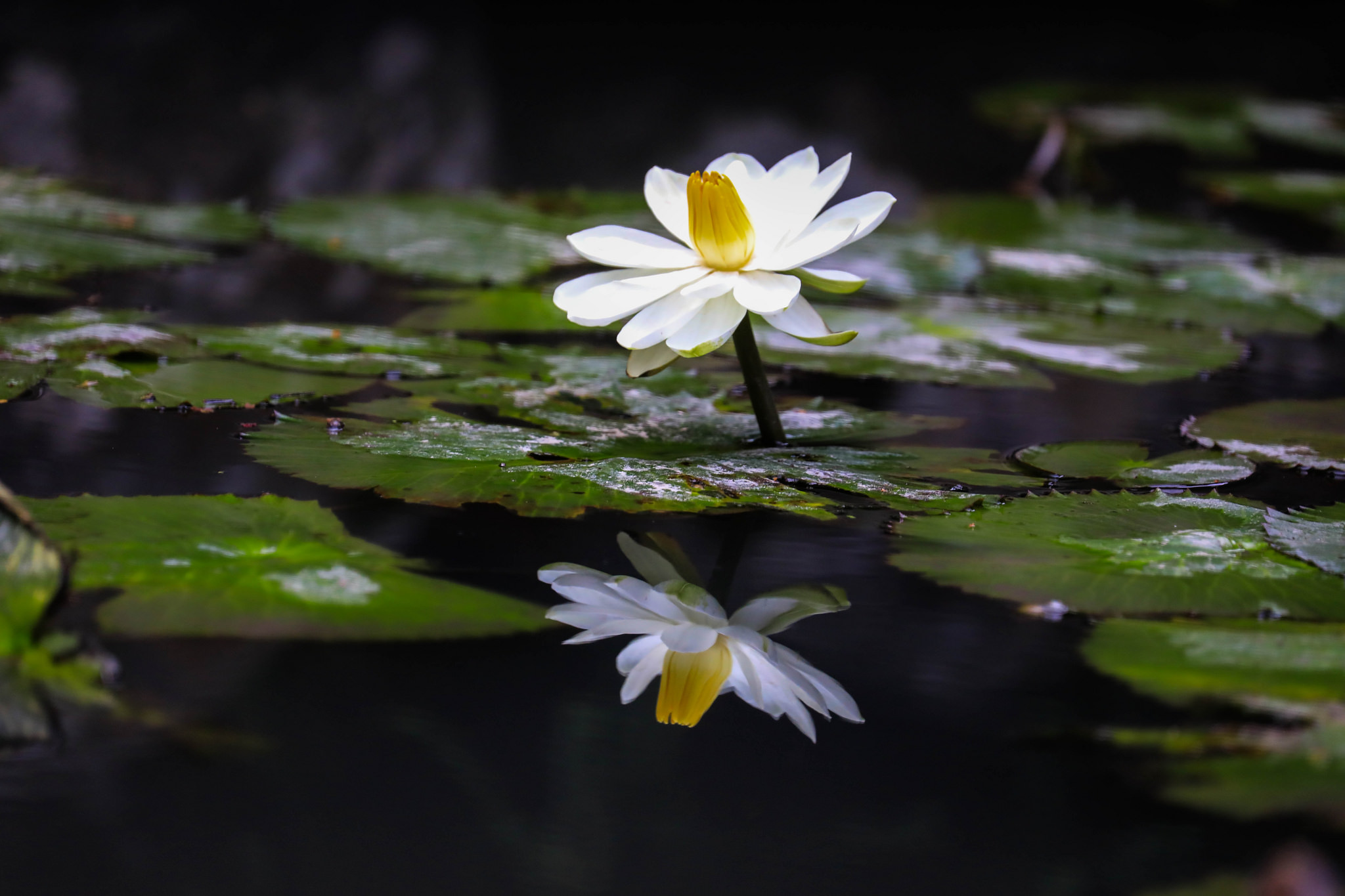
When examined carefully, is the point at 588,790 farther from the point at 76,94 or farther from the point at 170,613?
the point at 76,94

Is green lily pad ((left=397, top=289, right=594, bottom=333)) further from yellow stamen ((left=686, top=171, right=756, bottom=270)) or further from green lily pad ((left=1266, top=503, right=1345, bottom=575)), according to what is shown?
green lily pad ((left=1266, top=503, right=1345, bottom=575))

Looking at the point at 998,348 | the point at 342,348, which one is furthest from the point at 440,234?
the point at 998,348

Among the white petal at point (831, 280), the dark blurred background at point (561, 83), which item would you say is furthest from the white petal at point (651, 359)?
the dark blurred background at point (561, 83)

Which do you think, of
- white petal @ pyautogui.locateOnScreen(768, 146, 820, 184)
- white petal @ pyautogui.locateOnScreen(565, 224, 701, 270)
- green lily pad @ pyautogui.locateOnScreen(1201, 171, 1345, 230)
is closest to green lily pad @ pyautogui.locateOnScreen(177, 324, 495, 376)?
white petal @ pyautogui.locateOnScreen(565, 224, 701, 270)

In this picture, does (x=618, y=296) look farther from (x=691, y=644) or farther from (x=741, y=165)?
(x=691, y=644)

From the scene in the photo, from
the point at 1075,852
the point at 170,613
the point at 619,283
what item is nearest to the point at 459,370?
the point at 619,283

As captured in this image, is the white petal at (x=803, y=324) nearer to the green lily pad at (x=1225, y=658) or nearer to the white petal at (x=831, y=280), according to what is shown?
the white petal at (x=831, y=280)
